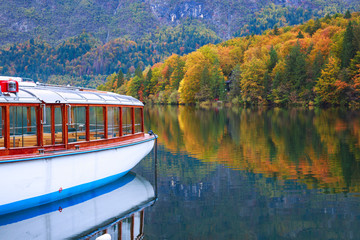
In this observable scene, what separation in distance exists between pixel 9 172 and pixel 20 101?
2706 mm

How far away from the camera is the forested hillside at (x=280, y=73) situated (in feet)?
255

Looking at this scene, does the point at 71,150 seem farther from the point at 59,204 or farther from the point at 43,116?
the point at 59,204

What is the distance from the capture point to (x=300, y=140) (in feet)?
102

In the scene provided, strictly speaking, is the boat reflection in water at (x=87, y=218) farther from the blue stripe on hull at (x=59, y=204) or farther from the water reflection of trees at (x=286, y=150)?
the water reflection of trees at (x=286, y=150)

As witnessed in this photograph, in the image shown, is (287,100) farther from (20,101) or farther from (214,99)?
(20,101)

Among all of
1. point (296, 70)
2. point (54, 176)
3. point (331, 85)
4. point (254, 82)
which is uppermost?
point (296, 70)

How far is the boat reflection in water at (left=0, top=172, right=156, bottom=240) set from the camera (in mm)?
12121

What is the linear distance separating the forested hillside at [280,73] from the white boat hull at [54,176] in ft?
217

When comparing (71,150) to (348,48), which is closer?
(71,150)

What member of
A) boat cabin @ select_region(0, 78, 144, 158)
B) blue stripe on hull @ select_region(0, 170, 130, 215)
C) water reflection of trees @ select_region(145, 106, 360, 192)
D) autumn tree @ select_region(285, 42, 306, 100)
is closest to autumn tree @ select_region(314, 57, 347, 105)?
autumn tree @ select_region(285, 42, 306, 100)

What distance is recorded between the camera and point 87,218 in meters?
13.5

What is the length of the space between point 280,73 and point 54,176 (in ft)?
279

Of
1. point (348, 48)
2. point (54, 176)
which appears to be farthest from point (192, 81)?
point (54, 176)

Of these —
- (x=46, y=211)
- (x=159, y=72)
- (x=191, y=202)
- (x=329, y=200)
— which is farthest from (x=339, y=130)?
(x=159, y=72)
